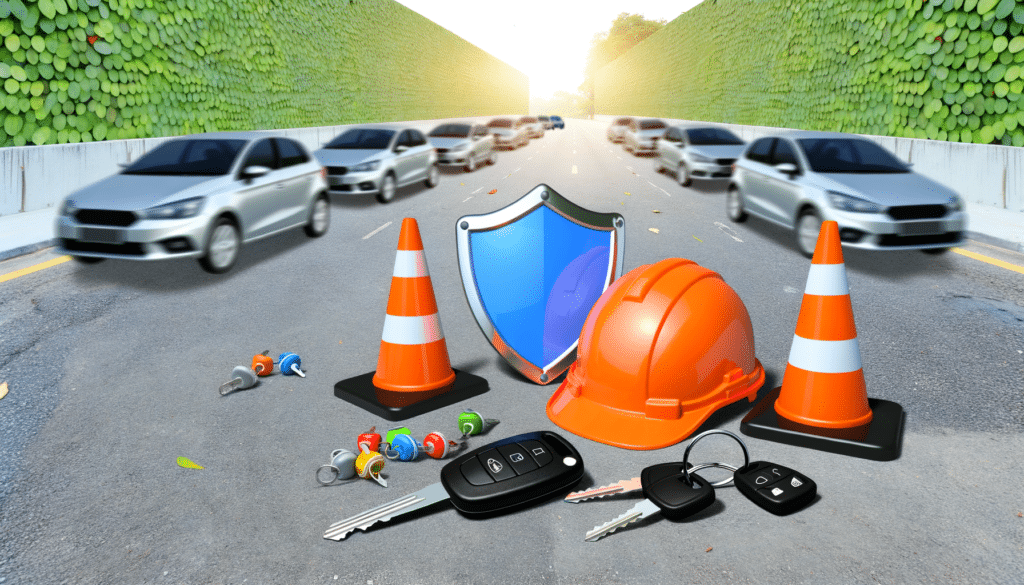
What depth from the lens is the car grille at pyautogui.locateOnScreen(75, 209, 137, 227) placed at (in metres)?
7.29

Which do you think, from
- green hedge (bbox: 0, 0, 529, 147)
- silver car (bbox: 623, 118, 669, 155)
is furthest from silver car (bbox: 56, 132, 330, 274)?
silver car (bbox: 623, 118, 669, 155)

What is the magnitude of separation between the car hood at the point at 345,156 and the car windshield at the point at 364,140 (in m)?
0.33

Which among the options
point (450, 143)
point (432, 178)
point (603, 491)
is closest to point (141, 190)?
point (603, 491)

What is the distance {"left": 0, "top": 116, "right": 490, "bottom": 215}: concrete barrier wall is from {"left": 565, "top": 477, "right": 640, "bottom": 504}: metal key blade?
10846 mm

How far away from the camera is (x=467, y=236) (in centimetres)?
468

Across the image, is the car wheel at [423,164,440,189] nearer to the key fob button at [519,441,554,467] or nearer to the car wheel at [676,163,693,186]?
the car wheel at [676,163,693,186]

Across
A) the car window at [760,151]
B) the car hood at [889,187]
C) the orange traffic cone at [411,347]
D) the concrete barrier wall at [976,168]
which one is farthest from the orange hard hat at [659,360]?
the concrete barrier wall at [976,168]

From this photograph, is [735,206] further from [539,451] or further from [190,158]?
[539,451]

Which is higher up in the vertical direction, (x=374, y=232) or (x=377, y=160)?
(x=377, y=160)

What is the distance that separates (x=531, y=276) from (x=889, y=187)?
609cm

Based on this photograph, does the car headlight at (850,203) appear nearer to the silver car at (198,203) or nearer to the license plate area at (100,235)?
the silver car at (198,203)

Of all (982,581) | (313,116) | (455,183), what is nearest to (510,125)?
(313,116)

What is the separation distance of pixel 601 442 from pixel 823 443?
1.20 m

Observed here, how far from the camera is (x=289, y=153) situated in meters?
10.1
